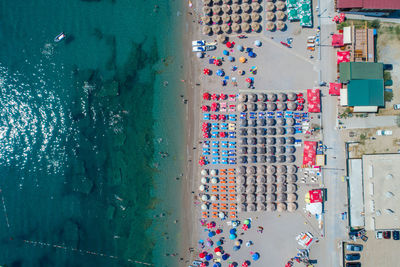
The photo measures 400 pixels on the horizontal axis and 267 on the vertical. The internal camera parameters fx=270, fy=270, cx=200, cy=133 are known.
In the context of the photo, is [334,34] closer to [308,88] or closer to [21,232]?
[308,88]

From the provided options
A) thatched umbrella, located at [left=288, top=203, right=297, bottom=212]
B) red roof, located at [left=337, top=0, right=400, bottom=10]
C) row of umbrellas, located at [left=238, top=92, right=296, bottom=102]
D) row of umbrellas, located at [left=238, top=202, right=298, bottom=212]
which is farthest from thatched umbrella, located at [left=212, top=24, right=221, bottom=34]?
thatched umbrella, located at [left=288, top=203, right=297, bottom=212]

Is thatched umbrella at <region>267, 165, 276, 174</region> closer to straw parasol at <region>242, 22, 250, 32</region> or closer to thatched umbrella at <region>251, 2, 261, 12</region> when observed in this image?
straw parasol at <region>242, 22, 250, 32</region>

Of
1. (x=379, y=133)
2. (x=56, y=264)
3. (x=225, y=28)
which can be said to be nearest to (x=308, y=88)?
(x=379, y=133)

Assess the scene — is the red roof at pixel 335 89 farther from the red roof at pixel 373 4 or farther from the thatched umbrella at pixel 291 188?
the thatched umbrella at pixel 291 188

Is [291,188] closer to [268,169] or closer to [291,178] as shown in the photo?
[291,178]

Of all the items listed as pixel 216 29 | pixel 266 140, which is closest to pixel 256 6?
pixel 216 29
